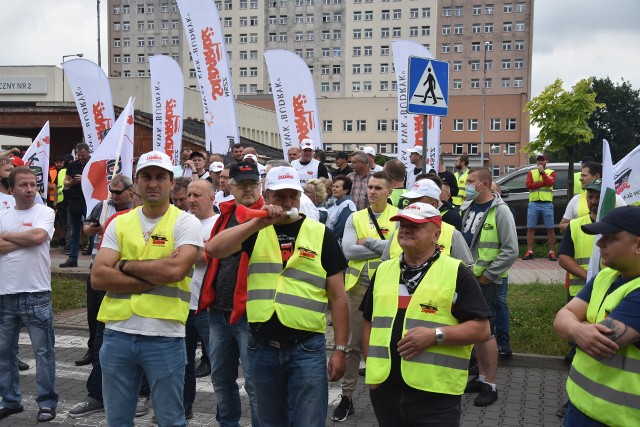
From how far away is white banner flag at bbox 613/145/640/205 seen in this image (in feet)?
17.2

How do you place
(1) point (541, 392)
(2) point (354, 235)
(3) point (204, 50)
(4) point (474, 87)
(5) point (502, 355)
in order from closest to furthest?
(2) point (354, 235)
(1) point (541, 392)
(5) point (502, 355)
(3) point (204, 50)
(4) point (474, 87)

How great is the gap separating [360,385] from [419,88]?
10.9ft

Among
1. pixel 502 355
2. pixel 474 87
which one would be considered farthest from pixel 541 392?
pixel 474 87

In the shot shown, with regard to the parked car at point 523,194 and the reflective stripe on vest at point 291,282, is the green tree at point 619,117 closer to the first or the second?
the parked car at point 523,194

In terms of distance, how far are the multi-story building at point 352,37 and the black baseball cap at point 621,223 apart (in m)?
95.9

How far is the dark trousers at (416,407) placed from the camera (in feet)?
12.6

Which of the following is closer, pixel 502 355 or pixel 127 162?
pixel 127 162

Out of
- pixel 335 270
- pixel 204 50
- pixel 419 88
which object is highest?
pixel 204 50

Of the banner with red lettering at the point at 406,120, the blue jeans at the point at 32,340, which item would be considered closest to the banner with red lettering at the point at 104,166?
the blue jeans at the point at 32,340

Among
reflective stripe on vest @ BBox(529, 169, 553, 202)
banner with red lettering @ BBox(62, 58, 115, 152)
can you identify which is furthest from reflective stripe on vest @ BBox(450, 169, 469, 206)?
banner with red lettering @ BBox(62, 58, 115, 152)

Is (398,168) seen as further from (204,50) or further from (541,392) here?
(204,50)

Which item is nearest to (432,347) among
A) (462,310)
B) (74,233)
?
(462,310)

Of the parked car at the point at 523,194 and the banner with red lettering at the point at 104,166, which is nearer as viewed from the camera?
the banner with red lettering at the point at 104,166

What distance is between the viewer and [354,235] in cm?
678
